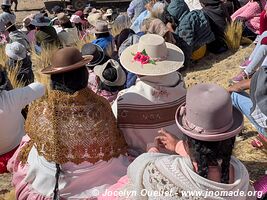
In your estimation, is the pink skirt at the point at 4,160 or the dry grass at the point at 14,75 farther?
the dry grass at the point at 14,75

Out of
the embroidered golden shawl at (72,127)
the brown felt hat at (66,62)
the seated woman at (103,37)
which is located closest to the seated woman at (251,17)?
the seated woman at (103,37)

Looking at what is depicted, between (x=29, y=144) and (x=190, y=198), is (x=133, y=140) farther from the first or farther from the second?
(x=190, y=198)

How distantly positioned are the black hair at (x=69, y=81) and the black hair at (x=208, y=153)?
1066 mm

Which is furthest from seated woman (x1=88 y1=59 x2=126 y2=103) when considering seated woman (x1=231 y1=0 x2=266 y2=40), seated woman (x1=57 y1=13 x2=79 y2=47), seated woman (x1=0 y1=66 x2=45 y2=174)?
seated woman (x1=57 y1=13 x2=79 y2=47)

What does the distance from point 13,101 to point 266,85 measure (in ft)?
6.84

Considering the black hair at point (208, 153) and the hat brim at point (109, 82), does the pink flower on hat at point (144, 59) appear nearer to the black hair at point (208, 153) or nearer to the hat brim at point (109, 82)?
the hat brim at point (109, 82)

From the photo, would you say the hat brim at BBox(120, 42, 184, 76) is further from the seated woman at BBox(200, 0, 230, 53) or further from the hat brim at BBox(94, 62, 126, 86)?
the seated woman at BBox(200, 0, 230, 53)

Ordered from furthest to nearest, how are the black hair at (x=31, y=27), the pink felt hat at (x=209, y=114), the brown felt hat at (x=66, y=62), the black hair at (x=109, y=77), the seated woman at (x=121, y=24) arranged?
1. the black hair at (x=31, y=27)
2. the seated woman at (x=121, y=24)
3. the black hair at (x=109, y=77)
4. the brown felt hat at (x=66, y=62)
5. the pink felt hat at (x=209, y=114)

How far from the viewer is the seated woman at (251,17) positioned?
7.17 metres

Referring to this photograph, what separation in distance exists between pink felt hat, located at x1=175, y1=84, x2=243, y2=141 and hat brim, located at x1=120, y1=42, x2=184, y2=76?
1155 millimetres

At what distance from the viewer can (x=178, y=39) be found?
686 cm

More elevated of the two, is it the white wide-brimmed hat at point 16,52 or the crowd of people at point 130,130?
the crowd of people at point 130,130

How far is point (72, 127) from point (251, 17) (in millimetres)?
5041

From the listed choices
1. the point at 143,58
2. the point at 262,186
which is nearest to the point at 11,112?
the point at 143,58
